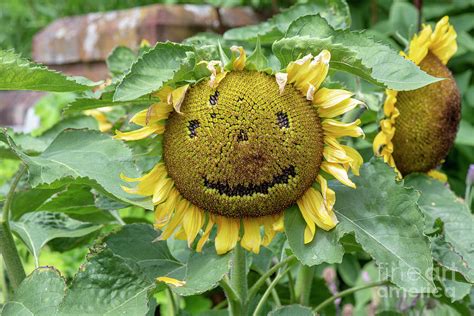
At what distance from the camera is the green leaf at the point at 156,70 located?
2.25 ft

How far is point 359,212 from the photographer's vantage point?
77cm

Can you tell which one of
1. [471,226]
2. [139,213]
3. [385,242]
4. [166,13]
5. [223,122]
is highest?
[223,122]

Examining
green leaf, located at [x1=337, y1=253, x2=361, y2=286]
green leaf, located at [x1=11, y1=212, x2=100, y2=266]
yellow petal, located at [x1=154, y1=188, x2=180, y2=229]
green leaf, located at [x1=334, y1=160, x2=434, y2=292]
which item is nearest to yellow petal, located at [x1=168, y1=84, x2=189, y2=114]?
yellow petal, located at [x1=154, y1=188, x2=180, y2=229]

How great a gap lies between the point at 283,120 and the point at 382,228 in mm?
153

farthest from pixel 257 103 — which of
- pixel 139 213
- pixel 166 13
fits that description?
pixel 166 13

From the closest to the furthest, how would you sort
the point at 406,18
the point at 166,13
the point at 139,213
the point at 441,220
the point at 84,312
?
the point at 84,312 → the point at 441,220 → the point at 139,213 → the point at 406,18 → the point at 166,13

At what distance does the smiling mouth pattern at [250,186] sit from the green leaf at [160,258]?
0.08m

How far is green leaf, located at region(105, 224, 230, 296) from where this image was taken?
0.76 meters

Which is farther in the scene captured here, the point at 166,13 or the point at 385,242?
the point at 166,13

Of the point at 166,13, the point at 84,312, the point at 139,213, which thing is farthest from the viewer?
the point at 166,13

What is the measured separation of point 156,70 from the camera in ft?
2.35

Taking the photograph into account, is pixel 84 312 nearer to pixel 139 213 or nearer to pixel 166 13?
pixel 139 213

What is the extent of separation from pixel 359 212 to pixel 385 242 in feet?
0.16

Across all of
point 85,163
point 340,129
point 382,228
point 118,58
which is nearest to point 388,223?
point 382,228
